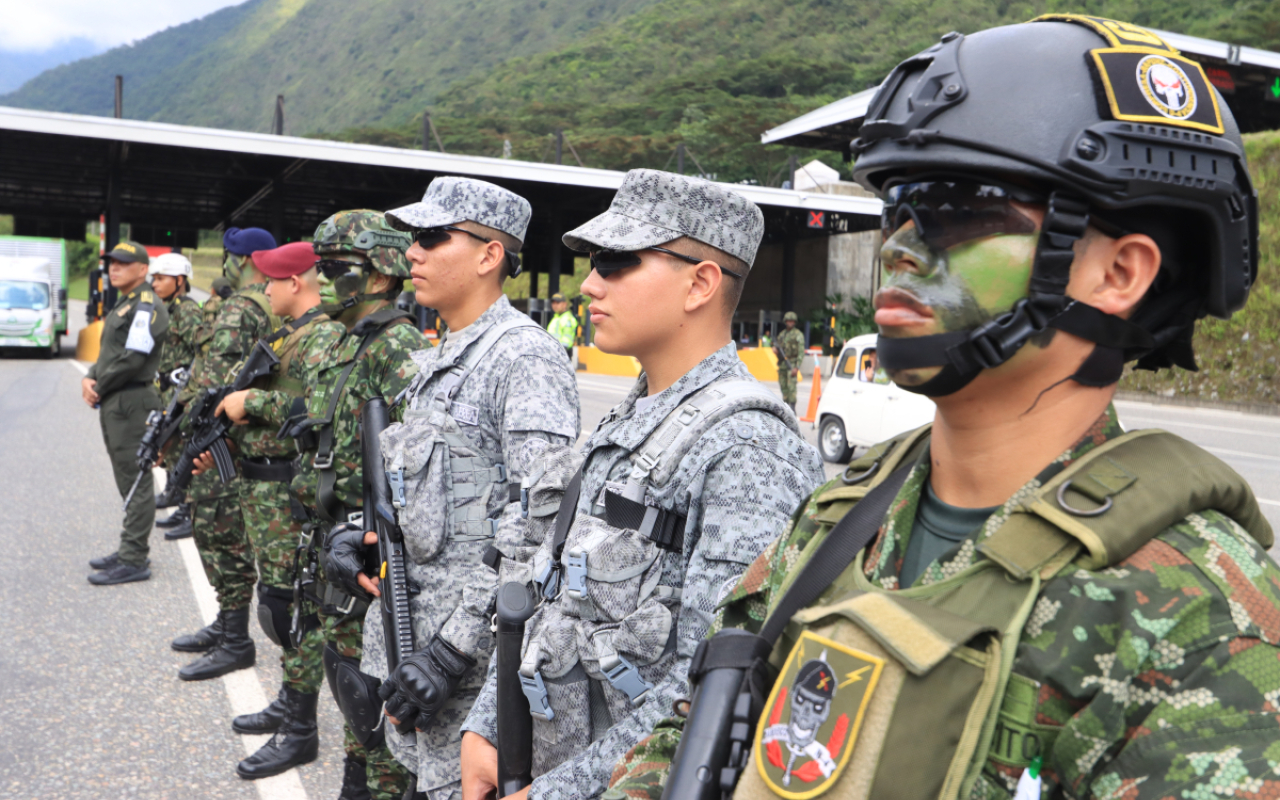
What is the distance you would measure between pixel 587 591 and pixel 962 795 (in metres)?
0.95

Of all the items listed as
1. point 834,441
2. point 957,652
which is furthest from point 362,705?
point 834,441

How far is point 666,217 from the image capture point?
6.92ft

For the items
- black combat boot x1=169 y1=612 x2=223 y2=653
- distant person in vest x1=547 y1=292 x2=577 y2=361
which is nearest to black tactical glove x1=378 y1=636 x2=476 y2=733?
black combat boot x1=169 y1=612 x2=223 y2=653

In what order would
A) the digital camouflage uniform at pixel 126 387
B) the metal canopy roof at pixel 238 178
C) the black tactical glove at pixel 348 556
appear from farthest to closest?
the metal canopy roof at pixel 238 178 < the digital camouflage uniform at pixel 126 387 < the black tactical glove at pixel 348 556

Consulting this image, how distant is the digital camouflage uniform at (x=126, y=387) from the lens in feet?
22.2

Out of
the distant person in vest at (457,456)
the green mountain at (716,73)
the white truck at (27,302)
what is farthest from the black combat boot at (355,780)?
the green mountain at (716,73)

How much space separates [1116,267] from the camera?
117cm

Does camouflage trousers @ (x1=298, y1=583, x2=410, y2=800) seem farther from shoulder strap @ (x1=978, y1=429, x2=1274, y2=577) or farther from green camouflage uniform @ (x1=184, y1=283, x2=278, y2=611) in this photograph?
shoulder strap @ (x1=978, y1=429, x2=1274, y2=577)

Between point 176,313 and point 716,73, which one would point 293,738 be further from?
point 716,73

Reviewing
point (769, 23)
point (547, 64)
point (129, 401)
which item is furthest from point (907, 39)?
point (129, 401)

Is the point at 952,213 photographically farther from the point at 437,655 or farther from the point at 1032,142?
the point at 437,655

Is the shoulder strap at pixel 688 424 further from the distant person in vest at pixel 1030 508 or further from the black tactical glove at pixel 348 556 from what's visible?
the black tactical glove at pixel 348 556

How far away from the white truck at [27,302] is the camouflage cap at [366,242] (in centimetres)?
2548

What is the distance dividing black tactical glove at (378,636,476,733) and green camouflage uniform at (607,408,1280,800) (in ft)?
5.58
